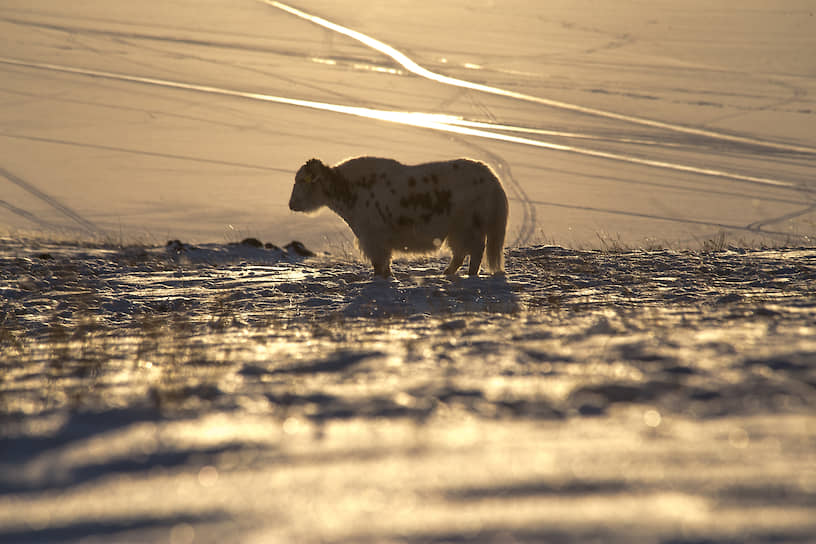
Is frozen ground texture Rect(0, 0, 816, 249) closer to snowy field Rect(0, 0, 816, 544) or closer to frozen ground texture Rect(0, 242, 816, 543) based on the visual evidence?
snowy field Rect(0, 0, 816, 544)

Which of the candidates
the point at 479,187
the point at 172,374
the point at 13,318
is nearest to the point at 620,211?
the point at 479,187

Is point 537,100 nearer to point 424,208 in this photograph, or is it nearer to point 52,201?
point 52,201

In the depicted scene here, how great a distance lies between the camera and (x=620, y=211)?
19031 mm

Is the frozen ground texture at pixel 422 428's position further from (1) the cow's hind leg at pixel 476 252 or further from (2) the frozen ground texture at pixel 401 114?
(2) the frozen ground texture at pixel 401 114

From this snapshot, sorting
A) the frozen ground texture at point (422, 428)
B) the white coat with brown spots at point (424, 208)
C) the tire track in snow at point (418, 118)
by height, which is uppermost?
the tire track in snow at point (418, 118)

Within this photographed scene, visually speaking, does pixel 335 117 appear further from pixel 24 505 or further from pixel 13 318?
pixel 24 505

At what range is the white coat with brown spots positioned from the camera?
895cm

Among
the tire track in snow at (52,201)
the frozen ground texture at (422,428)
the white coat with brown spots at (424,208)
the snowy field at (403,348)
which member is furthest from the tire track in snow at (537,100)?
the frozen ground texture at (422,428)

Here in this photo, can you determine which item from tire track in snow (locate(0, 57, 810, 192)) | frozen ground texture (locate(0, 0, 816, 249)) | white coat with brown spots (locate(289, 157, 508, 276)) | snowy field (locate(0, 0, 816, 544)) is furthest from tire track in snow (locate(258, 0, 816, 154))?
white coat with brown spots (locate(289, 157, 508, 276))

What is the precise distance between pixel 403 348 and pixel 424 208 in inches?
190

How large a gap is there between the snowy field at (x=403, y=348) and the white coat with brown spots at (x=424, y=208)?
18.7 inches

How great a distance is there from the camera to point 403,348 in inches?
171

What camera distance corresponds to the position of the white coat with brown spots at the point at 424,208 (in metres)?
8.95

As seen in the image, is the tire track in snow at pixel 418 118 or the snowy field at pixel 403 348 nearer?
the snowy field at pixel 403 348
